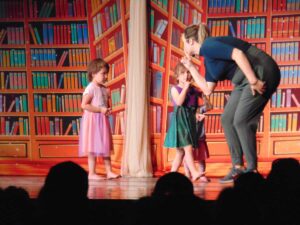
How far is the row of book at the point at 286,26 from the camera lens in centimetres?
459

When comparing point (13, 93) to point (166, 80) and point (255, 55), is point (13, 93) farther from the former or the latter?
point (255, 55)

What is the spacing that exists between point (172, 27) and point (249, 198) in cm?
336

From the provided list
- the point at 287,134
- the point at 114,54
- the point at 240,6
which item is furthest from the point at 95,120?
the point at 287,134

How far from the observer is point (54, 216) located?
1.54 metres

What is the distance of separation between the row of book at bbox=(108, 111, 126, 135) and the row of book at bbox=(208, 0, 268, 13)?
1334mm

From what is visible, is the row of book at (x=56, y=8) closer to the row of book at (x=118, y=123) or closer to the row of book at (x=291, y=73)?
the row of book at (x=118, y=123)

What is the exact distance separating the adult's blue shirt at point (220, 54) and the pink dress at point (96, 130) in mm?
1284

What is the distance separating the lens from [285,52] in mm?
4641

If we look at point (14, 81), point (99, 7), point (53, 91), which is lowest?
point (53, 91)

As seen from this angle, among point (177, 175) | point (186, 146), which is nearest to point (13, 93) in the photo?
point (186, 146)

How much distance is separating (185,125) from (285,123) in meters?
1.28

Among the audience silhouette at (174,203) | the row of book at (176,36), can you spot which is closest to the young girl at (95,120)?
the row of book at (176,36)

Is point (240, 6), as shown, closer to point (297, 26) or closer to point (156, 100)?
point (297, 26)

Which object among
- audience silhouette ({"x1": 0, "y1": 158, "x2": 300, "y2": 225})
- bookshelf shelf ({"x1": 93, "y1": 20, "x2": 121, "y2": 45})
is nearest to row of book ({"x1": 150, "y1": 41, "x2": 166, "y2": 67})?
bookshelf shelf ({"x1": 93, "y1": 20, "x2": 121, "y2": 45})
